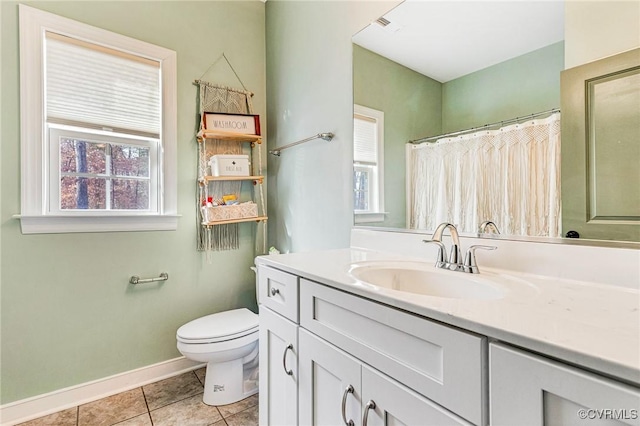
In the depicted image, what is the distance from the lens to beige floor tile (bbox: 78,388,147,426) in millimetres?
1553

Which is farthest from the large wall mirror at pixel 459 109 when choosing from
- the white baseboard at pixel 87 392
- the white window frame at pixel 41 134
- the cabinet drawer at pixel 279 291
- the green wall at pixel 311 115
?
the white baseboard at pixel 87 392

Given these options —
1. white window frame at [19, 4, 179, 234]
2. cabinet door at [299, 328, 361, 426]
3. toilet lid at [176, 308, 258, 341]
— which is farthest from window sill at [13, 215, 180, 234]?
cabinet door at [299, 328, 361, 426]

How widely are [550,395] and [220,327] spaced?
1593 mm

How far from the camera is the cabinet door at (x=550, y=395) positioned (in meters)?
0.41

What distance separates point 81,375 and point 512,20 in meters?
2.70

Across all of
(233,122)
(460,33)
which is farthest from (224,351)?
(460,33)

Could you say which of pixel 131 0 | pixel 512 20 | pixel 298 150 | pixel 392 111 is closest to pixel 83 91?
pixel 131 0

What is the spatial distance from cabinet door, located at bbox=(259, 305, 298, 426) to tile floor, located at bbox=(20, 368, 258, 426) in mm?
411

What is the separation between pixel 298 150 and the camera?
2.04 m

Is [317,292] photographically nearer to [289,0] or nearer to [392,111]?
[392,111]

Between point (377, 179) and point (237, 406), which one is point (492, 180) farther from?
point (237, 406)

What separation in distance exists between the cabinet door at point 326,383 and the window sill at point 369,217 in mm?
699

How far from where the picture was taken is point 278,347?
1178 millimetres

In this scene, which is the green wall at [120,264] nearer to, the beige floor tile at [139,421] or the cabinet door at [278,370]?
the beige floor tile at [139,421]
